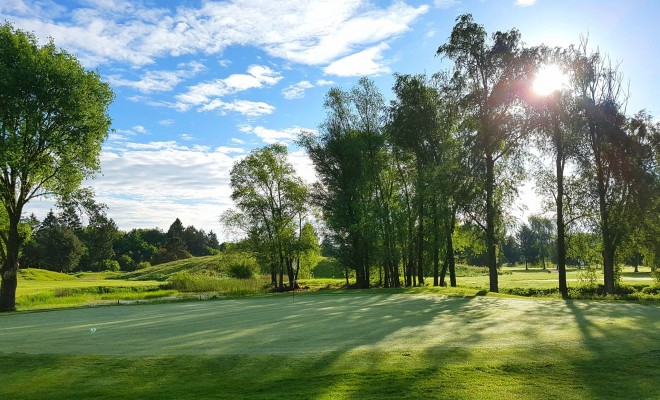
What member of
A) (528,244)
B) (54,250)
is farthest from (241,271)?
(528,244)

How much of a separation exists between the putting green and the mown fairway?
0.06m

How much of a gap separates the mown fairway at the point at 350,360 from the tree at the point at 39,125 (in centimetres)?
1695

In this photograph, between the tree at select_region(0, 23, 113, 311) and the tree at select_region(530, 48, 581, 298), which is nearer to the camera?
the tree at select_region(0, 23, 113, 311)

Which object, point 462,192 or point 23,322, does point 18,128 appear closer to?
point 23,322

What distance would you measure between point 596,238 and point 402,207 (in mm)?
17094

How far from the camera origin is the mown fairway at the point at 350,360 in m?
8.23

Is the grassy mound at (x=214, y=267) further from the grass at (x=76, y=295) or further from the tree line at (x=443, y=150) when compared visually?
the tree line at (x=443, y=150)

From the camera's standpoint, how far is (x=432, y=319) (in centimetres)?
1703

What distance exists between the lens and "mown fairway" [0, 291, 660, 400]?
8.23 m

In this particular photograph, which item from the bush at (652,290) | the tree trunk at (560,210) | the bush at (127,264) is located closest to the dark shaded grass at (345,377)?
the tree trunk at (560,210)

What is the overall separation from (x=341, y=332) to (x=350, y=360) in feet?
13.1

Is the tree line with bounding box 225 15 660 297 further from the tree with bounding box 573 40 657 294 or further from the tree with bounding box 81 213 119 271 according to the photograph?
the tree with bounding box 81 213 119 271

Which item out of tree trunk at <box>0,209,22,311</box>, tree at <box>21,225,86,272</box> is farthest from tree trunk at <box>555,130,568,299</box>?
tree at <box>21,225,86,272</box>

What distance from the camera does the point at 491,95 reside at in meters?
32.9
